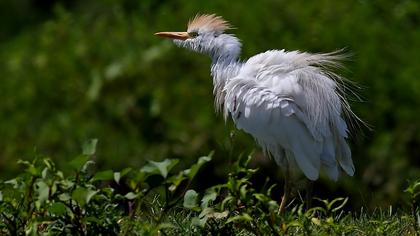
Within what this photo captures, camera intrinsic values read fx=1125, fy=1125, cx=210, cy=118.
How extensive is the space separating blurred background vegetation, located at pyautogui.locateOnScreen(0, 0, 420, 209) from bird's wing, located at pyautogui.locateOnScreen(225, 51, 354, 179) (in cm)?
237

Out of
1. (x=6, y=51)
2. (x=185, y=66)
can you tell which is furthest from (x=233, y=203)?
(x=6, y=51)

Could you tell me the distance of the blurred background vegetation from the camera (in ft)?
26.8

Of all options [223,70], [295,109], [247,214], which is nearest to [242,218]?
[247,214]

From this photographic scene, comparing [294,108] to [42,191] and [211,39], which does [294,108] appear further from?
[42,191]

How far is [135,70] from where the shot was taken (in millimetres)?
8828

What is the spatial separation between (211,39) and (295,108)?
29.0 inches


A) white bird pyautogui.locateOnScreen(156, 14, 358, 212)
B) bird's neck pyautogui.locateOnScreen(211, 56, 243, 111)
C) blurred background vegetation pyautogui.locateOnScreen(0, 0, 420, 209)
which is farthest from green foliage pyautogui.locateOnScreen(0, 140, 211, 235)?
blurred background vegetation pyautogui.locateOnScreen(0, 0, 420, 209)

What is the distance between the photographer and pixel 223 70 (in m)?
5.73

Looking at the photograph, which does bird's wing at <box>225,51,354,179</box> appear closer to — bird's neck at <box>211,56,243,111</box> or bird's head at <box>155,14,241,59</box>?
bird's neck at <box>211,56,243,111</box>

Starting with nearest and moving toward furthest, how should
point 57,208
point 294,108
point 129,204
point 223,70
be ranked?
point 57,208, point 129,204, point 294,108, point 223,70

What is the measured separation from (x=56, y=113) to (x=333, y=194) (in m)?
2.43

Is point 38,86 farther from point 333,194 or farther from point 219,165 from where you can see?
point 333,194

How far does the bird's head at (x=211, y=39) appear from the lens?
575 centimetres

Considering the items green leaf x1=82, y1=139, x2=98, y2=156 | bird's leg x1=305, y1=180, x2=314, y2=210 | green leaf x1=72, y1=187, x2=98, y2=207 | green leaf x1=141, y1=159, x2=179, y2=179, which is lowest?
bird's leg x1=305, y1=180, x2=314, y2=210
